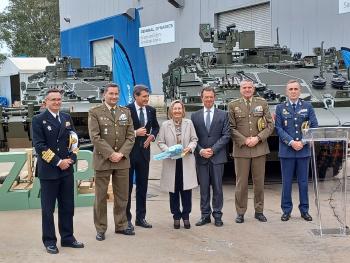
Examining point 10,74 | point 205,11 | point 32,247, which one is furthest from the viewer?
point 10,74

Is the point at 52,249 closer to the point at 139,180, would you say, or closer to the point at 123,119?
the point at 139,180

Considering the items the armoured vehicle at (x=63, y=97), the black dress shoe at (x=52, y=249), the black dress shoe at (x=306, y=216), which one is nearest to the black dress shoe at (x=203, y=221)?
the black dress shoe at (x=306, y=216)

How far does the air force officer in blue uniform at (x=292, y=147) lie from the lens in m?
6.82

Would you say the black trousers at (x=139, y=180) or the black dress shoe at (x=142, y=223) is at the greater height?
the black trousers at (x=139, y=180)

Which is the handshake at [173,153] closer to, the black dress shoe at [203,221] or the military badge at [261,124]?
the black dress shoe at [203,221]

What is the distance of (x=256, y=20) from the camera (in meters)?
21.0

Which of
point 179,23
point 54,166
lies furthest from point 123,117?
point 179,23

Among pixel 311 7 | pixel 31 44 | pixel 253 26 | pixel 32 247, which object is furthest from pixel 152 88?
pixel 31 44

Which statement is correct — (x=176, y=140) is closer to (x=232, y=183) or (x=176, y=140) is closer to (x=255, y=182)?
(x=255, y=182)

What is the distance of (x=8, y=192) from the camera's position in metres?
7.70

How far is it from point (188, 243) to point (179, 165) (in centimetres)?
95

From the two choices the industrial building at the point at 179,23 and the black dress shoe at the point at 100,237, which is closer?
the black dress shoe at the point at 100,237

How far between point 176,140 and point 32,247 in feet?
6.36

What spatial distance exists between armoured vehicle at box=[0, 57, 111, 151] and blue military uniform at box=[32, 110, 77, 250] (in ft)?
18.2
